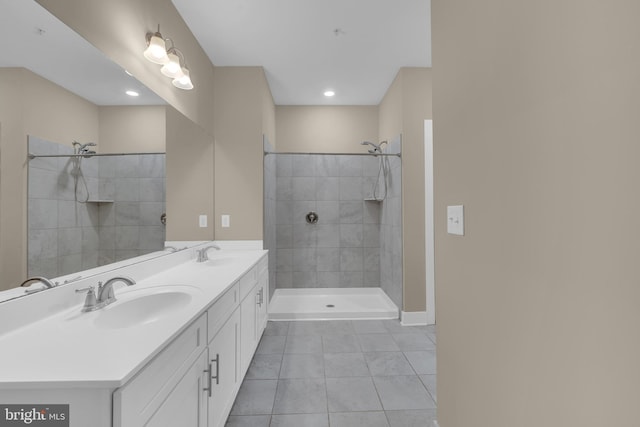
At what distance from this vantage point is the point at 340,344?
2.49 meters

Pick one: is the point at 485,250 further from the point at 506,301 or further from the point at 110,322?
the point at 110,322

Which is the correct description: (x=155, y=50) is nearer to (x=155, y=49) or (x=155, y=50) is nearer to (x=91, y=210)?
(x=155, y=49)

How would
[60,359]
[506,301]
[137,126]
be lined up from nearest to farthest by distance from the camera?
[60,359], [506,301], [137,126]

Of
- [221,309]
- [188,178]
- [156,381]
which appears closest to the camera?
[156,381]

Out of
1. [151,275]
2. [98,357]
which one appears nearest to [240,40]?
[151,275]

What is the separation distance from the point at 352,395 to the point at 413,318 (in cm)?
134

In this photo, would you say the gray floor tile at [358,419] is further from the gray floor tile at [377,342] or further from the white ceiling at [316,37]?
the white ceiling at [316,37]

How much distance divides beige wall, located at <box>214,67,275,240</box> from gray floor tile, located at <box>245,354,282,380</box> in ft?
3.61

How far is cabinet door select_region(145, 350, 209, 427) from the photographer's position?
2.77ft

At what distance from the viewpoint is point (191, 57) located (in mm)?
2332

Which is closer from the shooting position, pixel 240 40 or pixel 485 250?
pixel 485 250

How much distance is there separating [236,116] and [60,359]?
2481 mm

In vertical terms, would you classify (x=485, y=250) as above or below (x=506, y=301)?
above

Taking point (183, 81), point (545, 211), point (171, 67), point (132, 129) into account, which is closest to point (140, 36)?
point (171, 67)
